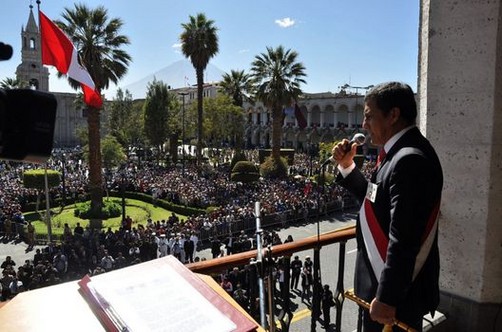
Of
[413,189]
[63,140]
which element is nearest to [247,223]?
[413,189]

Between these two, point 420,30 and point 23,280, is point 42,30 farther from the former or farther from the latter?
point 420,30

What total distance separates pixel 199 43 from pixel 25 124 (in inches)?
1401

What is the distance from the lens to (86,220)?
76.2ft

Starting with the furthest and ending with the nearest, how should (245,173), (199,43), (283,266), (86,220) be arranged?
1. (199,43)
2. (245,173)
3. (86,220)
4. (283,266)

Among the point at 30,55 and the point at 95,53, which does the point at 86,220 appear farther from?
the point at 30,55

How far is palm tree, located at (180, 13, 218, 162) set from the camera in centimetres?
3562

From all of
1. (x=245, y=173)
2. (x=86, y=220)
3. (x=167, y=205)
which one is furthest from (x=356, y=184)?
(x=245, y=173)

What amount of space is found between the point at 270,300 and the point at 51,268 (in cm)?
1106

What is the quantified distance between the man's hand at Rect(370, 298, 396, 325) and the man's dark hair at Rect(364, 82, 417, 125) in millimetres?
971

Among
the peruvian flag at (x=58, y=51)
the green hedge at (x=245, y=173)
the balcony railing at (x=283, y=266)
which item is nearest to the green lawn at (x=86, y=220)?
the green hedge at (x=245, y=173)

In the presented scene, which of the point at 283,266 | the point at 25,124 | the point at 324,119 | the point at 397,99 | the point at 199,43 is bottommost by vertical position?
the point at 283,266

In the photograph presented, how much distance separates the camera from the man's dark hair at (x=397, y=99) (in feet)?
7.63

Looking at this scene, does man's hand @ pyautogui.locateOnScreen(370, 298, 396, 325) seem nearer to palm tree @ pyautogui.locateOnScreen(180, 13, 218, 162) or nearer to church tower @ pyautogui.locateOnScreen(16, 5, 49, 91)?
palm tree @ pyautogui.locateOnScreen(180, 13, 218, 162)

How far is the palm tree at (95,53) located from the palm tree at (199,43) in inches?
476
